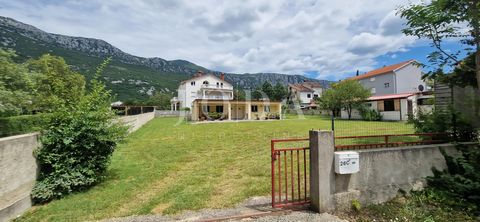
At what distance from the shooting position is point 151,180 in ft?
17.5

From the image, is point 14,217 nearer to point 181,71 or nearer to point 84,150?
point 84,150

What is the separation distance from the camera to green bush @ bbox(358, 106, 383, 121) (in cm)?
2302

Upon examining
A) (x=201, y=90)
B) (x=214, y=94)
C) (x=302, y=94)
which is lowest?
(x=214, y=94)

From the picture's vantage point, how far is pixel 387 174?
3.80 metres

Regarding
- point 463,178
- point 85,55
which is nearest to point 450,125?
point 463,178

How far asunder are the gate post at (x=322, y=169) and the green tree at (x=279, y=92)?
50273 millimetres

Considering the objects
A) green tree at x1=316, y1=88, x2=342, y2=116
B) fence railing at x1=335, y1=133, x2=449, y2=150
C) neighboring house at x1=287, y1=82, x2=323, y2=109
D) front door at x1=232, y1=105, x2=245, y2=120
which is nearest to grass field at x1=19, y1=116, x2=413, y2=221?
fence railing at x1=335, y1=133, x2=449, y2=150

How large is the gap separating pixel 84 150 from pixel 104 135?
46 cm

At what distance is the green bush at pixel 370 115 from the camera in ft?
75.5

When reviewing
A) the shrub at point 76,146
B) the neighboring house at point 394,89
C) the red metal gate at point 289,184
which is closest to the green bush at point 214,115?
the neighboring house at point 394,89

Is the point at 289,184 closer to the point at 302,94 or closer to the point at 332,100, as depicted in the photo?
the point at 332,100

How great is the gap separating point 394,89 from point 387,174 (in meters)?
32.8

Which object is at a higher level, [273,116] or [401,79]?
[401,79]

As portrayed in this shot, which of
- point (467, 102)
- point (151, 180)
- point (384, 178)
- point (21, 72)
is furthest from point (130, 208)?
point (467, 102)
